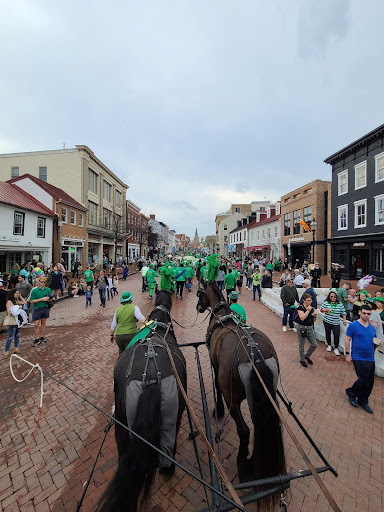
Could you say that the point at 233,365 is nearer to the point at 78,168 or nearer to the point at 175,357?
the point at 175,357

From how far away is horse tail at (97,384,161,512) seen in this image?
77.5 inches

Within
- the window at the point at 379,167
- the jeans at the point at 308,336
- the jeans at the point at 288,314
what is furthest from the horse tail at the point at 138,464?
the window at the point at 379,167

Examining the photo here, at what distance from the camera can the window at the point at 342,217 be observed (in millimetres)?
21109

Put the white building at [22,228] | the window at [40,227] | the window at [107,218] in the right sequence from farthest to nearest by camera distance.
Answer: the window at [107,218] < the window at [40,227] < the white building at [22,228]

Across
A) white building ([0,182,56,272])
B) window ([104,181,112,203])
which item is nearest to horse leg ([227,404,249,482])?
white building ([0,182,56,272])

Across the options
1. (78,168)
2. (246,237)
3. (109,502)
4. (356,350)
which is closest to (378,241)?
(356,350)

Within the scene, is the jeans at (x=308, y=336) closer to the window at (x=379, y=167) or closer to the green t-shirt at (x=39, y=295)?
the green t-shirt at (x=39, y=295)

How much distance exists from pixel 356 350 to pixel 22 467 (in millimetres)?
5505

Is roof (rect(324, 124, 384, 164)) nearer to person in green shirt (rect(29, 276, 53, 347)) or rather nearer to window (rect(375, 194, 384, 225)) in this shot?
window (rect(375, 194, 384, 225))

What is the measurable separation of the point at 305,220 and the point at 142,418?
28.4m

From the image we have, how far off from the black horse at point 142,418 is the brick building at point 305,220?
22.0 m

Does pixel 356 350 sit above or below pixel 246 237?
below

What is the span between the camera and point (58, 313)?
36.9ft

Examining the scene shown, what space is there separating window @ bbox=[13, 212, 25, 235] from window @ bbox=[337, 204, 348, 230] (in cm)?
2650
